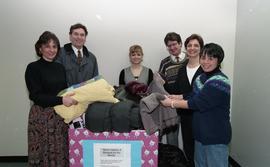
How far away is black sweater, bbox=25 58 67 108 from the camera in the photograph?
7.06ft

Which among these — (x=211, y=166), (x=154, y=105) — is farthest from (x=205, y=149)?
(x=154, y=105)

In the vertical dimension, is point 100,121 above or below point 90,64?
below

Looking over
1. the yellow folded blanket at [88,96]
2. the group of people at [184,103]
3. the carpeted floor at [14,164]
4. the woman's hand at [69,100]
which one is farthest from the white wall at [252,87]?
the carpeted floor at [14,164]

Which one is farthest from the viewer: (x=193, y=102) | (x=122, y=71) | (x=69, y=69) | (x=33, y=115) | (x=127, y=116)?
(x=122, y=71)

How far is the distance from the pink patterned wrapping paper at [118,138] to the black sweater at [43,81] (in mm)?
378

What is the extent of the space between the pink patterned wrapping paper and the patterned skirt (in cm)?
35

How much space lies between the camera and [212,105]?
1934mm

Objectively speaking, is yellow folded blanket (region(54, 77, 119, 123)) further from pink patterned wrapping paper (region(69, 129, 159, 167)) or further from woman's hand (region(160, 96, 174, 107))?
woman's hand (region(160, 96, 174, 107))

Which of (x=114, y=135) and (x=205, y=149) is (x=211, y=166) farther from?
(x=114, y=135)

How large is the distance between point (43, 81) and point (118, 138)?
32.0 inches

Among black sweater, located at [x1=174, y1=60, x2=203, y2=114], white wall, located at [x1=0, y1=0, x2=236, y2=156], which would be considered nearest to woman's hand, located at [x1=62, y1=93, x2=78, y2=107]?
black sweater, located at [x1=174, y1=60, x2=203, y2=114]

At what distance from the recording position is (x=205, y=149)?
207 centimetres

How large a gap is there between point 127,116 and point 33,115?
87 centimetres

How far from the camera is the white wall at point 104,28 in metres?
3.45
